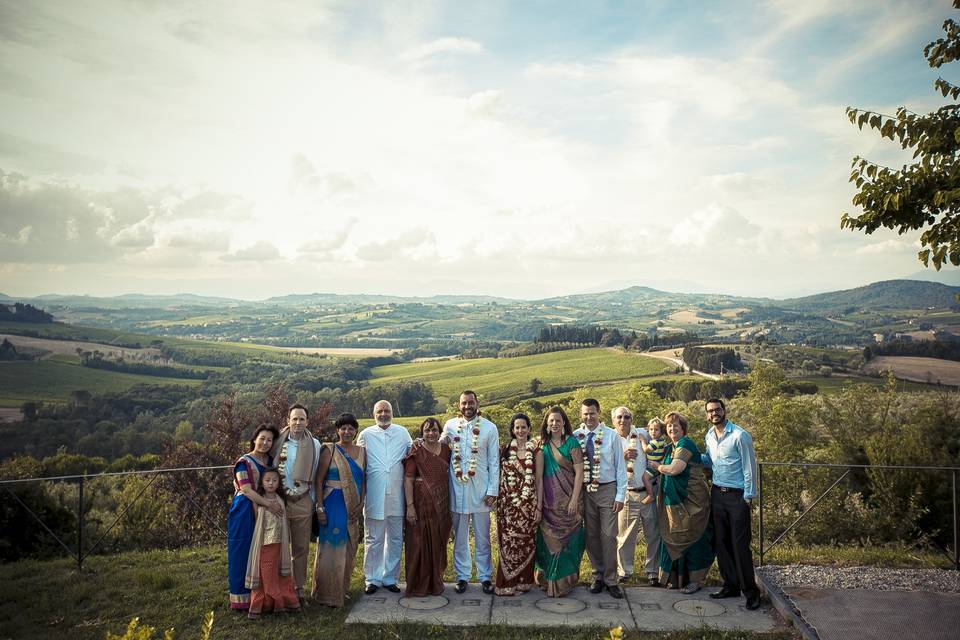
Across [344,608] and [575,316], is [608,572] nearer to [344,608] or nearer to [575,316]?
[344,608]

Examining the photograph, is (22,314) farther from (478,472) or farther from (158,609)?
(478,472)

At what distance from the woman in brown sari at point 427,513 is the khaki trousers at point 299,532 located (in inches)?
41.3

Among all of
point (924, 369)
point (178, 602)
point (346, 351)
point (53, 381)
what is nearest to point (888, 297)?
point (924, 369)

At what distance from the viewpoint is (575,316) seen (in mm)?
184375

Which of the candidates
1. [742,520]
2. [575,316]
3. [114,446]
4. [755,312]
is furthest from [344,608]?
[575,316]

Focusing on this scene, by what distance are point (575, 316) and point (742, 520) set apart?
593 feet

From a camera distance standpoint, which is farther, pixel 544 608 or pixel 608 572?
pixel 608 572

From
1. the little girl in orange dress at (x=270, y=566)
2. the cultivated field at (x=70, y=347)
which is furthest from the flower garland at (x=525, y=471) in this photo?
the cultivated field at (x=70, y=347)

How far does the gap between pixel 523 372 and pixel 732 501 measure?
199 feet

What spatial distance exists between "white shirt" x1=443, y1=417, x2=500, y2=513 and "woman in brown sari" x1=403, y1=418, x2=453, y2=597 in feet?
0.33

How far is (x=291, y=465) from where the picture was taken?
6008mm

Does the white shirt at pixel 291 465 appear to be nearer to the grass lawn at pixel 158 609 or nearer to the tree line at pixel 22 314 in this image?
the grass lawn at pixel 158 609

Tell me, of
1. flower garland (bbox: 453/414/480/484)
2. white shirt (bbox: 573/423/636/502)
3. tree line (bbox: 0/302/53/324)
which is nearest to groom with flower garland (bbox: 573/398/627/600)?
white shirt (bbox: 573/423/636/502)

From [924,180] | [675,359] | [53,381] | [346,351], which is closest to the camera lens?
[924,180]
